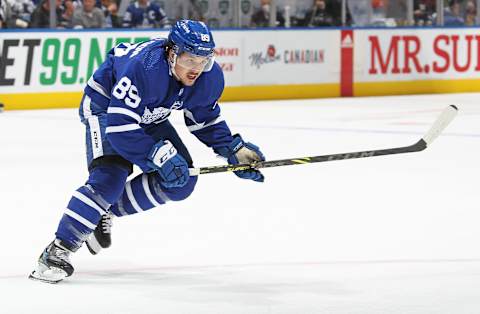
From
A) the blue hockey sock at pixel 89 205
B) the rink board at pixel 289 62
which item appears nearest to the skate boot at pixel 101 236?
the blue hockey sock at pixel 89 205

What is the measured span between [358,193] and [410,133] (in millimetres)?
3502

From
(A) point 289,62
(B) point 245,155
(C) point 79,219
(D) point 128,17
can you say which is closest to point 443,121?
(B) point 245,155

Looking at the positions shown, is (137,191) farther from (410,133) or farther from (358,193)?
(410,133)

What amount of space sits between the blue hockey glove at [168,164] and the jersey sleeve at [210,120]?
34 cm

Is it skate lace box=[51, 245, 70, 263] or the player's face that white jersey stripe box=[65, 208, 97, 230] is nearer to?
skate lace box=[51, 245, 70, 263]

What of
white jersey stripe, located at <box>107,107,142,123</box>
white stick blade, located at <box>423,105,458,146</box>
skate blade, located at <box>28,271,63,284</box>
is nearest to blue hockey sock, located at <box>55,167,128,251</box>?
skate blade, located at <box>28,271,63,284</box>

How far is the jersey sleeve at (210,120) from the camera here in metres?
4.09

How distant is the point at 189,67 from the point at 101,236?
84cm

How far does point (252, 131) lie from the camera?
9.68 meters

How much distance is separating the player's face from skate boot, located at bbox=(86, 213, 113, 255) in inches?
27.7

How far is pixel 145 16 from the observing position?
41.6ft

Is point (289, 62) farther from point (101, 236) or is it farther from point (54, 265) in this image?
point (54, 265)

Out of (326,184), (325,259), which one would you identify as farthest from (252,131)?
(325,259)

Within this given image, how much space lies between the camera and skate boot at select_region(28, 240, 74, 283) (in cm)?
393
